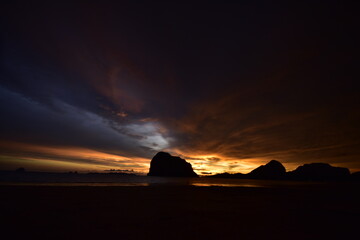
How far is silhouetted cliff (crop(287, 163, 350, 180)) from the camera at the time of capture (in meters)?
154

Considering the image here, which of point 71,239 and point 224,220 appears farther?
point 224,220

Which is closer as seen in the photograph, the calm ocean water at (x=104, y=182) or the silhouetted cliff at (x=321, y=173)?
the calm ocean water at (x=104, y=182)

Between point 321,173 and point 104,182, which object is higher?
point 321,173

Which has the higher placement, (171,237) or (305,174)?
(305,174)

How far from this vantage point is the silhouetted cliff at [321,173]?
15375 cm

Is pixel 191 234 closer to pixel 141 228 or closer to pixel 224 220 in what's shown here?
pixel 141 228

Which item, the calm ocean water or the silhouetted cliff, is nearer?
the calm ocean water

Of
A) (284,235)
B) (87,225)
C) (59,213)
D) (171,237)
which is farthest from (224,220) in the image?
(59,213)

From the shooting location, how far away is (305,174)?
168m

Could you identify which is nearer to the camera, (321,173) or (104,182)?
(104,182)

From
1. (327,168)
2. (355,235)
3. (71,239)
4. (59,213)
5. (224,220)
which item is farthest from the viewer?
(327,168)

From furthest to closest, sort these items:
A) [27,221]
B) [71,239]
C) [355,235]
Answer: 1. [27,221]
2. [355,235]
3. [71,239]

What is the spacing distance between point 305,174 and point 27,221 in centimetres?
21822

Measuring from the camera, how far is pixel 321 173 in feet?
533
